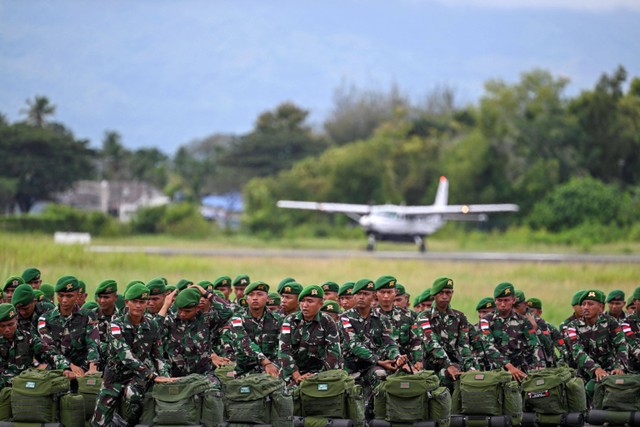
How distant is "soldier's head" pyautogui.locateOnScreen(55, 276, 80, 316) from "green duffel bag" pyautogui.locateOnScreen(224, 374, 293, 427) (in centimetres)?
240

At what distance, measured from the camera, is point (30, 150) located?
310ft

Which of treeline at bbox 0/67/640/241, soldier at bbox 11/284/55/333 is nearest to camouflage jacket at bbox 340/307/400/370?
soldier at bbox 11/284/55/333

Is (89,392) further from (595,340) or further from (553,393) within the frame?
(595,340)

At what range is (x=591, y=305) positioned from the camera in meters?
14.7

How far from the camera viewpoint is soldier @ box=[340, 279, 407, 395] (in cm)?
1295

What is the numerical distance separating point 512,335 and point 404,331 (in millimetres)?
1644

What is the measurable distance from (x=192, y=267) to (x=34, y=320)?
28829 millimetres

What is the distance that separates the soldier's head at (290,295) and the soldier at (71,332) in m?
2.01

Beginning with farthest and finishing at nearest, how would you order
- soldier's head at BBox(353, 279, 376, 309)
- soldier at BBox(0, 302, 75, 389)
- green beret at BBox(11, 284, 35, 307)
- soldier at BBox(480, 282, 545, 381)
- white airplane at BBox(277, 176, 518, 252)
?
white airplane at BBox(277, 176, 518, 252), soldier at BBox(480, 282, 545, 381), soldier's head at BBox(353, 279, 376, 309), green beret at BBox(11, 284, 35, 307), soldier at BBox(0, 302, 75, 389)

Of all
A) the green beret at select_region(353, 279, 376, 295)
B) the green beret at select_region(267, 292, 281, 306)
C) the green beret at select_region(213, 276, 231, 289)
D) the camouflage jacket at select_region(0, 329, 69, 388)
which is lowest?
the camouflage jacket at select_region(0, 329, 69, 388)

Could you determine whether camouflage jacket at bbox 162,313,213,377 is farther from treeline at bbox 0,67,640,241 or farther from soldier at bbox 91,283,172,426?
treeline at bbox 0,67,640,241

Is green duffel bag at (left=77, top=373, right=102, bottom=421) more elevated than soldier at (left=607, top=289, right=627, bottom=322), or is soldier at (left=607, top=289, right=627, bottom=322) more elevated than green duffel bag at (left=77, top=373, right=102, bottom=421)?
soldier at (left=607, top=289, right=627, bottom=322)

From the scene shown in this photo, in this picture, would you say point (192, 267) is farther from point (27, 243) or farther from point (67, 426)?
point (67, 426)

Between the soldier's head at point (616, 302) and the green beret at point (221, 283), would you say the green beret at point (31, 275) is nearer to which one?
the green beret at point (221, 283)
